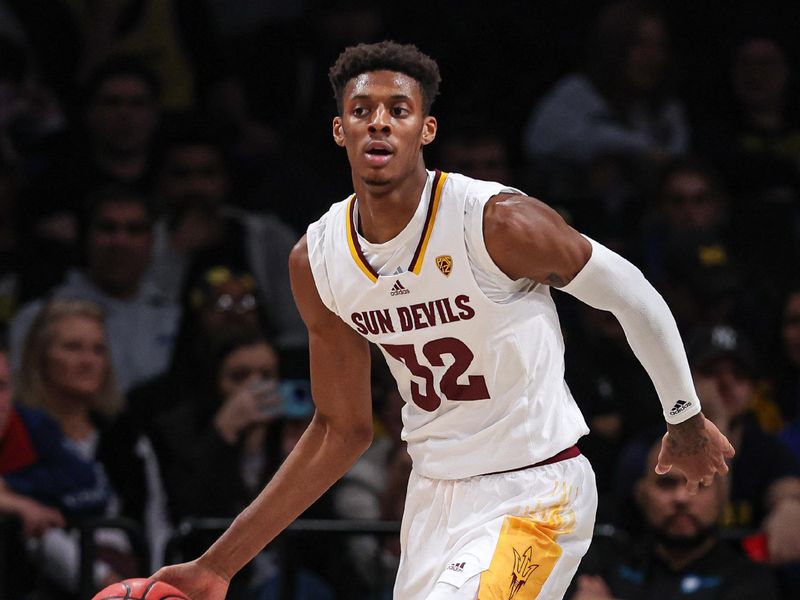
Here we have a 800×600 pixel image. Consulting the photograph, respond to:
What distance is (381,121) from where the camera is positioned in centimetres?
374

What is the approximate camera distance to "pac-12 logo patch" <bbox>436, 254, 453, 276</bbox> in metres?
3.83

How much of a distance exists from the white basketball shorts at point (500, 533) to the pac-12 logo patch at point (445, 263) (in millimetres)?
543

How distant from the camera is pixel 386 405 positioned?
21.9 ft

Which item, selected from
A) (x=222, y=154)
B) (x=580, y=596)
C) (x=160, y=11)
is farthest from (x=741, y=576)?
(x=160, y=11)

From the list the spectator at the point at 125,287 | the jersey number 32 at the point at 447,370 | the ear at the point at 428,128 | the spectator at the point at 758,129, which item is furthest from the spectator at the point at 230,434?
the spectator at the point at 758,129

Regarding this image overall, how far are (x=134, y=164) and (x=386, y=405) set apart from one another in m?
2.24

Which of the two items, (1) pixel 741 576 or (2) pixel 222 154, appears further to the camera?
(2) pixel 222 154

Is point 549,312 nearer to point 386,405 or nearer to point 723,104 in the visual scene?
point 386,405

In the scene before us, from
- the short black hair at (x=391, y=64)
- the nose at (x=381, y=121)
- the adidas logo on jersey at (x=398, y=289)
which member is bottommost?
the adidas logo on jersey at (x=398, y=289)

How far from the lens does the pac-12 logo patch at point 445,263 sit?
383 centimetres

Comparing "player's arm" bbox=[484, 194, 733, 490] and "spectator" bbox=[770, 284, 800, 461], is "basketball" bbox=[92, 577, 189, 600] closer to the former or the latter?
"player's arm" bbox=[484, 194, 733, 490]

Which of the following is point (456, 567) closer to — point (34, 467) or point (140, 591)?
point (140, 591)

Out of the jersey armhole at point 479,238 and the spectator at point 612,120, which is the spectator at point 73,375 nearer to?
the jersey armhole at point 479,238

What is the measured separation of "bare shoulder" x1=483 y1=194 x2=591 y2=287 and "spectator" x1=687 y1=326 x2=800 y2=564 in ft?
8.46
